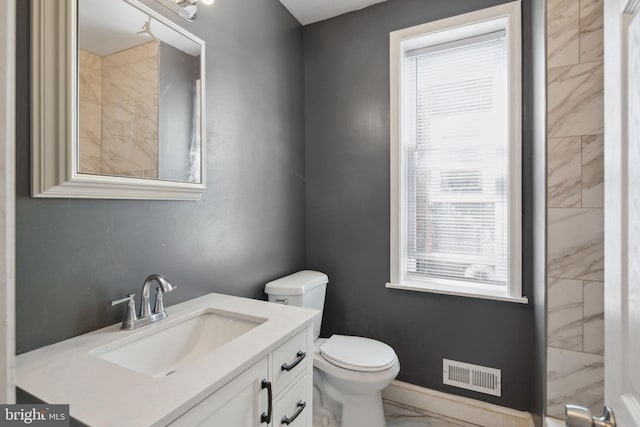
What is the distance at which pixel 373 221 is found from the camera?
205cm

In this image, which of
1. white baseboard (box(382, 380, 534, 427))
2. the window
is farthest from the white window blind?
white baseboard (box(382, 380, 534, 427))

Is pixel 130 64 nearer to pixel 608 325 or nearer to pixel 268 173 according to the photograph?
pixel 268 173

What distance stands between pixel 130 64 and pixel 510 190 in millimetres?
1903

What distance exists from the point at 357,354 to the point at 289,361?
71 centimetres

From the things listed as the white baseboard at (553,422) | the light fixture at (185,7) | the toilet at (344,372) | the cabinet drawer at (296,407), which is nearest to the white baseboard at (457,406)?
the toilet at (344,372)

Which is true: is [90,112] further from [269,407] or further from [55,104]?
[269,407]

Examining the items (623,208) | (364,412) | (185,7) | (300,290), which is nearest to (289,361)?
(300,290)

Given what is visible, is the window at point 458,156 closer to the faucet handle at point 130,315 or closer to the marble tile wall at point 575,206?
the marble tile wall at point 575,206

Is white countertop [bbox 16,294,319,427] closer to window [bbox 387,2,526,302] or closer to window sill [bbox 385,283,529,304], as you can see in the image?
window sill [bbox 385,283,529,304]

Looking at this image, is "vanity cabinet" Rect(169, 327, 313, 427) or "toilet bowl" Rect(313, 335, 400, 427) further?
"toilet bowl" Rect(313, 335, 400, 427)

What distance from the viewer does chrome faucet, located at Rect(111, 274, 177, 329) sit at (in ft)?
3.43

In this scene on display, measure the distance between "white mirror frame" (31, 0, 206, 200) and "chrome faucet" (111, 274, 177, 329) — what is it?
14.1 inches

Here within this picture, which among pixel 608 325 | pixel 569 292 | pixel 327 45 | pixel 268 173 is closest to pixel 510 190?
pixel 569 292

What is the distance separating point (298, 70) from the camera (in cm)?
220
